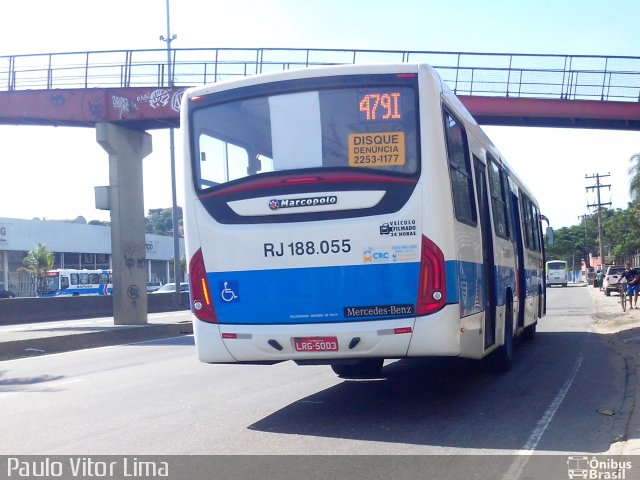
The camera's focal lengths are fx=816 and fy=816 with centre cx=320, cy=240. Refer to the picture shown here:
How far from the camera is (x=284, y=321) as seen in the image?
27.0ft

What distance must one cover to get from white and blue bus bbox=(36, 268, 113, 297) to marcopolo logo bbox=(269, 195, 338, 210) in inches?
2134

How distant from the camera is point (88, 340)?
20391 millimetres

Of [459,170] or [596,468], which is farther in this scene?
[459,170]

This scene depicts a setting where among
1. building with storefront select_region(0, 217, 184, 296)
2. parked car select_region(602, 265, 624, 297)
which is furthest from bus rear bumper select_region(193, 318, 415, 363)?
building with storefront select_region(0, 217, 184, 296)

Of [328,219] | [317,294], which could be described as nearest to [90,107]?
[328,219]

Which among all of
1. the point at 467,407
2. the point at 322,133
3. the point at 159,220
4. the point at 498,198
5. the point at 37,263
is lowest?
the point at 467,407

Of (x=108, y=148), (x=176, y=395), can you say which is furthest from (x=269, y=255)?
(x=108, y=148)

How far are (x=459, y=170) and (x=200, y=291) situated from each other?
3134 mm

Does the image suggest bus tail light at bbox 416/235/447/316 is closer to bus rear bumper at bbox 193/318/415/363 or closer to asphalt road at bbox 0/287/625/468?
bus rear bumper at bbox 193/318/415/363

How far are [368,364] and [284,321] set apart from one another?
238 centimetres

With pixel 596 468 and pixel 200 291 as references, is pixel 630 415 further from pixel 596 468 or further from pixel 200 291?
pixel 200 291

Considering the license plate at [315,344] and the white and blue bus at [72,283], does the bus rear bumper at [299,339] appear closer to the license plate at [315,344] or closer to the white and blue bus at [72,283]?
the license plate at [315,344]

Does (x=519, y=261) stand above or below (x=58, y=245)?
below

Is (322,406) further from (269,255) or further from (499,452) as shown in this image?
(499,452)
